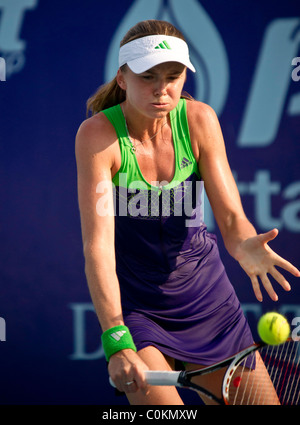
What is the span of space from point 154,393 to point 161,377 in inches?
8.8

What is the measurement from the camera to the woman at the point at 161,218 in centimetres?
239

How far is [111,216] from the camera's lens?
7.89 feet

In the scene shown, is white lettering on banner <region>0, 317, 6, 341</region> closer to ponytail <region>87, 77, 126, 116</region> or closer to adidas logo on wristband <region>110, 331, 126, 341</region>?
ponytail <region>87, 77, 126, 116</region>

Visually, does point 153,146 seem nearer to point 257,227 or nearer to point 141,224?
point 141,224

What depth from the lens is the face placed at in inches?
95.6

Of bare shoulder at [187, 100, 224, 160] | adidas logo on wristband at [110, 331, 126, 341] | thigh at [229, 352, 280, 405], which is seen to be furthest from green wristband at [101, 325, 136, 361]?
bare shoulder at [187, 100, 224, 160]

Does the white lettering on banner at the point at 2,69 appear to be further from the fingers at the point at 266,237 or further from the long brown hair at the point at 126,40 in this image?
the fingers at the point at 266,237

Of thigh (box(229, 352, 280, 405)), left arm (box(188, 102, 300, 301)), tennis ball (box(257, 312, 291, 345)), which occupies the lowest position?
thigh (box(229, 352, 280, 405))

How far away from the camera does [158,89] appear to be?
2.42 meters

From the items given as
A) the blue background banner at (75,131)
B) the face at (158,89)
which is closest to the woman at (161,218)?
the face at (158,89)

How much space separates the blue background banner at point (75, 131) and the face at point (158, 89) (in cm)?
157

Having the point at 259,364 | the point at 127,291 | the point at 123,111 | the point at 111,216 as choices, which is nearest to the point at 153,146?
the point at 123,111

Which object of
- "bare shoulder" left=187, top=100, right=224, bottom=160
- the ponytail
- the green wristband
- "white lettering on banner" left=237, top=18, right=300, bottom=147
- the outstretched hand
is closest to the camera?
the green wristband

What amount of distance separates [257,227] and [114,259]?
6.00 ft
